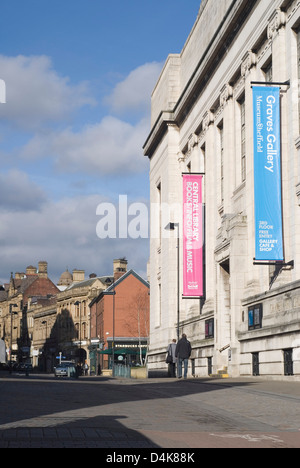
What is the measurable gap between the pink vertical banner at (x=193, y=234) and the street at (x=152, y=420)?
87.0 ft

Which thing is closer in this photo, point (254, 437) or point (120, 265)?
point (254, 437)

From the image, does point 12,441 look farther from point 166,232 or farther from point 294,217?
point 166,232

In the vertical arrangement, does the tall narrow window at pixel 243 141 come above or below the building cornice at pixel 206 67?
below

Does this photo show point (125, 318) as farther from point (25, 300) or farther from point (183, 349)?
point (183, 349)

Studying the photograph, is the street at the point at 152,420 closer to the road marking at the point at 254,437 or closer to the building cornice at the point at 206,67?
the road marking at the point at 254,437

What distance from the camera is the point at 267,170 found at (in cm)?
3119

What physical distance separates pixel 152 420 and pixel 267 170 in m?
19.5

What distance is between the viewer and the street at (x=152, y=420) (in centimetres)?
1007

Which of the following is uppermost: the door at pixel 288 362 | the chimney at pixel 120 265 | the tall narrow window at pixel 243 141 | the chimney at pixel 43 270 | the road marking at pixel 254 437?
the chimney at pixel 43 270

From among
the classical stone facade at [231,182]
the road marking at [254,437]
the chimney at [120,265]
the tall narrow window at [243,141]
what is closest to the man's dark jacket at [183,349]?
the classical stone facade at [231,182]

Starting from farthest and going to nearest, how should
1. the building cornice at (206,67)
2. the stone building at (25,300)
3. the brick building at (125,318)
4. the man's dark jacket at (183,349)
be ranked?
1. the stone building at (25,300)
2. the brick building at (125,318)
3. the building cornice at (206,67)
4. the man's dark jacket at (183,349)

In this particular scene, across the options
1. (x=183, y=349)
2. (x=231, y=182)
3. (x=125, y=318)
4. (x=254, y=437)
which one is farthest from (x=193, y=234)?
(x=125, y=318)

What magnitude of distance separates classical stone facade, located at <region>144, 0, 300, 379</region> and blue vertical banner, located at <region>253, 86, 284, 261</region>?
49 centimetres

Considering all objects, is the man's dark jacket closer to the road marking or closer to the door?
the door
